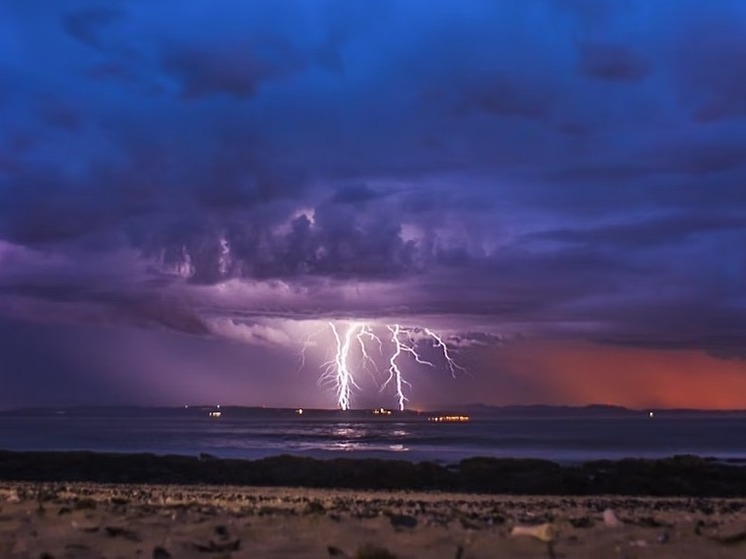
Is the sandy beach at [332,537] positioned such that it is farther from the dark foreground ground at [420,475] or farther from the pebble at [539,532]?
the dark foreground ground at [420,475]

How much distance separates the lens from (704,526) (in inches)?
543

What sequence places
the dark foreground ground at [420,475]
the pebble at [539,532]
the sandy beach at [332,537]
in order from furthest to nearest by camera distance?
1. the dark foreground ground at [420,475]
2. the pebble at [539,532]
3. the sandy beach at [332,537]

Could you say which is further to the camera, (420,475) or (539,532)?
(420,475)

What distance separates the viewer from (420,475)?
3731 cm

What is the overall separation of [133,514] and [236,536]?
3893mm

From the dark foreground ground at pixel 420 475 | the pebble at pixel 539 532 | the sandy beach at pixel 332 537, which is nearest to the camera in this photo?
the sandy beach at pixel 332 537

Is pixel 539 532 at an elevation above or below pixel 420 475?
above

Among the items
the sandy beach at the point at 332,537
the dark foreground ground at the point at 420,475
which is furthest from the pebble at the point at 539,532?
the dark foreground ground at the point at 420,475

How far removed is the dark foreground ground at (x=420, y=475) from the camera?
3497 cm

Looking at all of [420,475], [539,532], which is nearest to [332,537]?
[539,532]

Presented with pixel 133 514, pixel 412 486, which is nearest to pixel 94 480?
pixel 412 486

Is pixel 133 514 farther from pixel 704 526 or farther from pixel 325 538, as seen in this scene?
pixel 704 526

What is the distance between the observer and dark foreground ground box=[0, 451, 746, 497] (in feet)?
115

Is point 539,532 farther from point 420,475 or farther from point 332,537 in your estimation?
point 420,475
